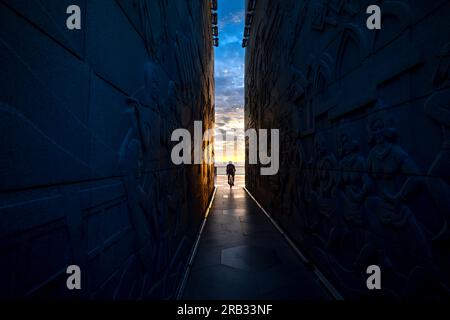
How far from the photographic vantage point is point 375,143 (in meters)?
2.05

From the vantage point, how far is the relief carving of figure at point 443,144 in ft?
4.61

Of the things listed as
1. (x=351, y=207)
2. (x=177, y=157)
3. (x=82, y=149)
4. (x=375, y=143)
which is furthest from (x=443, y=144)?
(x=177, y=157)

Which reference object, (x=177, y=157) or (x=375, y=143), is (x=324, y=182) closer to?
(x=375, y=143)

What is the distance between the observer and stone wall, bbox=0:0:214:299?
2.40 feet

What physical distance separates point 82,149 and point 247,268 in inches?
131

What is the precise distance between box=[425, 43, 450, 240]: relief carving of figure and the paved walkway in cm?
204

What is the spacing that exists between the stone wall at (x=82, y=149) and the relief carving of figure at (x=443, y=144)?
7.80 ft

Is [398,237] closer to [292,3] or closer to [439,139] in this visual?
[439,139]

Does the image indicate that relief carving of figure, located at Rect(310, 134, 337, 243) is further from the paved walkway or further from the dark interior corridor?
the paved walkway

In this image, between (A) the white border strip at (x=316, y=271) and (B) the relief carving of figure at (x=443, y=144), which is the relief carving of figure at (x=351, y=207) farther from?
(B) the relief carving of figure at (x=443, y=144)

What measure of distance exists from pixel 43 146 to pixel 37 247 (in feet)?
1.40

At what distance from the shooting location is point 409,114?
1699mm

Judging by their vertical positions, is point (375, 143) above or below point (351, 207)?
above
